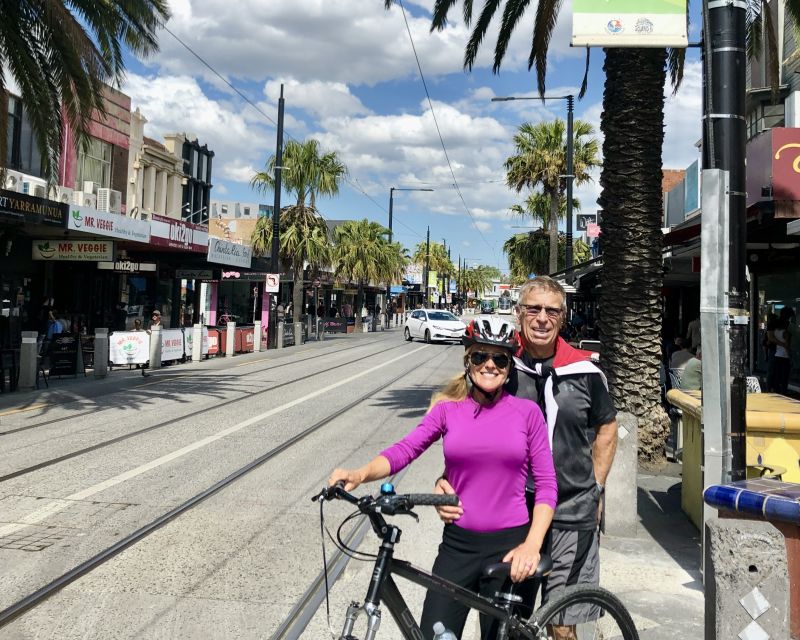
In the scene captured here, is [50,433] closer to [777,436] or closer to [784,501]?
[777,436]

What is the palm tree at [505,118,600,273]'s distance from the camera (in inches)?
1265

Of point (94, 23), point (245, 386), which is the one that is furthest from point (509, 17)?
point (245, 386)

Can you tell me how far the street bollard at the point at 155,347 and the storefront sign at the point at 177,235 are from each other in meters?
4.35

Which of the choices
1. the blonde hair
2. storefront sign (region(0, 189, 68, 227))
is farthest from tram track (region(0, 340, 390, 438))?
the blonde hair

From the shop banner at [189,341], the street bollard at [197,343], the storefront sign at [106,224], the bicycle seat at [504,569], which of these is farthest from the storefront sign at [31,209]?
the bicycle seat at [504,569]

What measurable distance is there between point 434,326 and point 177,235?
1363 cm

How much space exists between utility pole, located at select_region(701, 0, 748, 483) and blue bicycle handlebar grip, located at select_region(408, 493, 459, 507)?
236 cm

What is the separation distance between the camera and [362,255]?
50.4 metres

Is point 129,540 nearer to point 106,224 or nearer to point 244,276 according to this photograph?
point 106,224

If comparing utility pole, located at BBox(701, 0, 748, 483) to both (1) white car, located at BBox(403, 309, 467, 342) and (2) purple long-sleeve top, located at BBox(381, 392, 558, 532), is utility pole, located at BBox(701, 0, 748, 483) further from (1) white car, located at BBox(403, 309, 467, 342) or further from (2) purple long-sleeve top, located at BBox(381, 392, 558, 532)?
(1) white car, located at BBox(403, 309, 467, 342)

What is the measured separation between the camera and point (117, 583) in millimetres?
4828

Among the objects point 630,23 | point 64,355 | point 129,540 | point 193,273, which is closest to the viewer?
point 630,23

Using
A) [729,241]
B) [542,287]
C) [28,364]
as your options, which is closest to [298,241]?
[28,364]

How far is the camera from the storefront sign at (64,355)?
16250mm
